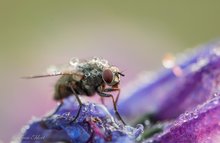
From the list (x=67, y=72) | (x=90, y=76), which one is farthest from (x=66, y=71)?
(x=90, y=76)

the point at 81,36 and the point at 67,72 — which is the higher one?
the point at 81,36

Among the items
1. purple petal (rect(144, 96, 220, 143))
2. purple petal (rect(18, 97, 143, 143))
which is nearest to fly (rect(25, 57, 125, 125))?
purple petal (rect(18, 97, 143, 143))

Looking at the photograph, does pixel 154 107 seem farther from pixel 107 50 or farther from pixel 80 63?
pixel 107 50

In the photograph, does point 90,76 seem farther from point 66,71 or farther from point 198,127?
point 198,127

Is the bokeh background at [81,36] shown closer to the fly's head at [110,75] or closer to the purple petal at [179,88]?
the purple petal at [179,88]

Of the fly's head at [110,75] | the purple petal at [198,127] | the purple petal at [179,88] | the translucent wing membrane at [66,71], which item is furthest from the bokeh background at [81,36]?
the purple petal at [198,127]

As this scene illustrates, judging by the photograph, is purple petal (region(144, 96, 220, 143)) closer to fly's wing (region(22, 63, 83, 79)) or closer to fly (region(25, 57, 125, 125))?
fly (region(25, 57, 125, 125))

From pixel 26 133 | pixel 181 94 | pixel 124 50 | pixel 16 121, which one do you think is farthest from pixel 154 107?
pixel 124 50
